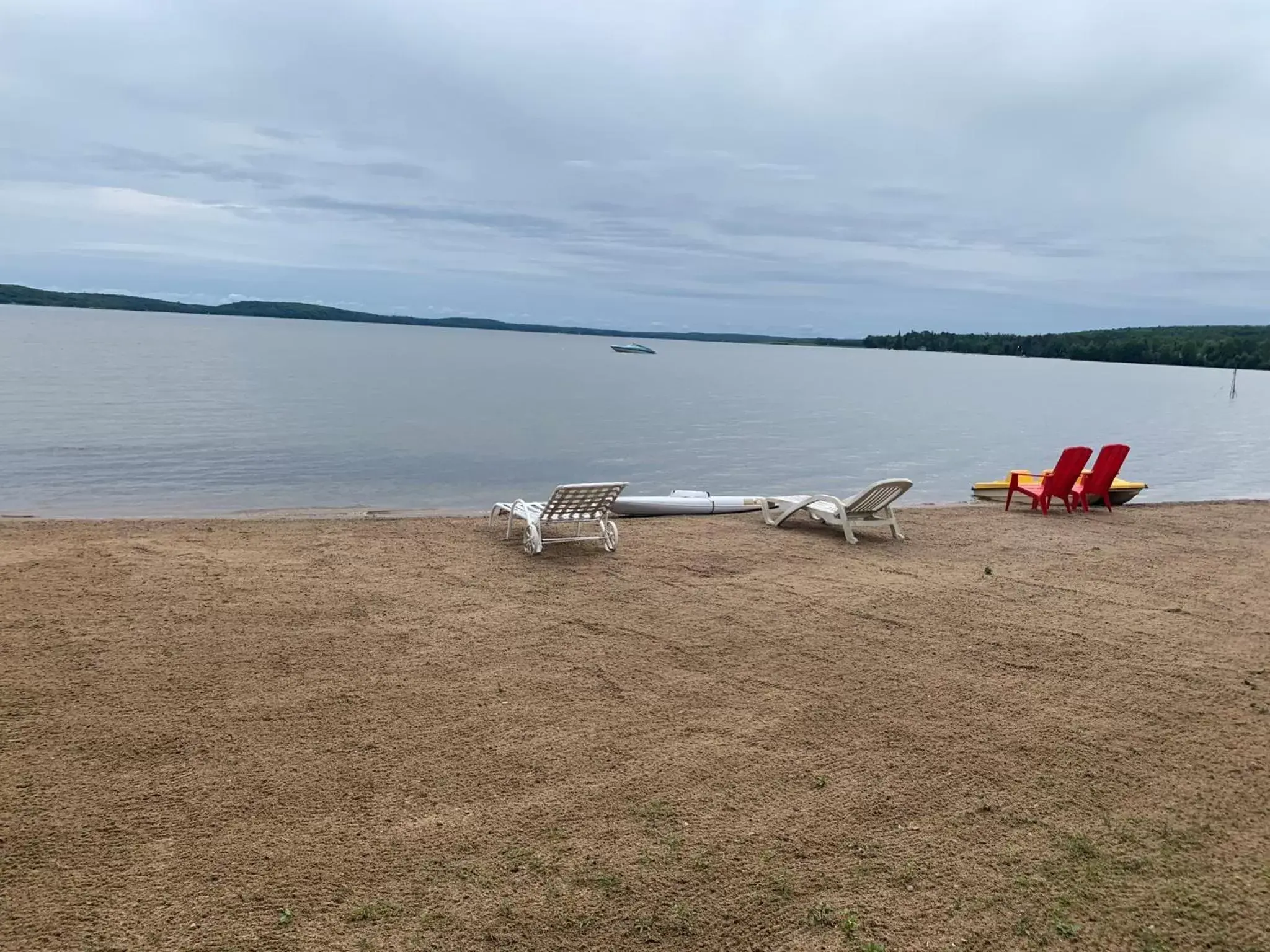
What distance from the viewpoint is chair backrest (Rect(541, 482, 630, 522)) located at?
31.2 feet

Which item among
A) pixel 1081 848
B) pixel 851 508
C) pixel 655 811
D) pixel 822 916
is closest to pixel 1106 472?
pixel 851 508

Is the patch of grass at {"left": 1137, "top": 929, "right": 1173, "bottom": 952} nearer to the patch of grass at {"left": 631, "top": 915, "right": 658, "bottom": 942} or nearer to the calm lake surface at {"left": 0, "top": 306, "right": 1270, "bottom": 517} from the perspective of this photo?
the patch of grass at {"left": 631, "top": 915, "right": 658, "bottom": 942}

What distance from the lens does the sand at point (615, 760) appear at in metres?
3.38

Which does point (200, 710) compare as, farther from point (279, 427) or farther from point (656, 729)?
point (279, 427)

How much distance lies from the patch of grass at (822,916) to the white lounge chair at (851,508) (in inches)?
291

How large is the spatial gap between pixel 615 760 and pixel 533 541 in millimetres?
4875

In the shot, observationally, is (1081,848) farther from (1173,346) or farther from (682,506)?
(1173,346)

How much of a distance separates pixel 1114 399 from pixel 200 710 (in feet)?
246

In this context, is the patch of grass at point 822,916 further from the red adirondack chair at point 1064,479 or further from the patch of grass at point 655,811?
the red adirondack chair at point 1064,479

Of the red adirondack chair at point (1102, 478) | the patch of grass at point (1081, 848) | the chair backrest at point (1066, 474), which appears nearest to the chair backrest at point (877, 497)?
the chair backrest at point (1066, 474)

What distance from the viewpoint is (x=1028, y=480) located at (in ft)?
50.8

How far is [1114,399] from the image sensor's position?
6938 cm

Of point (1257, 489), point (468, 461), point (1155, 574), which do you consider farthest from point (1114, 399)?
point (1155, 574)

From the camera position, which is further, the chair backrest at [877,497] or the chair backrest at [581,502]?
the chair backrest at [877,497]
